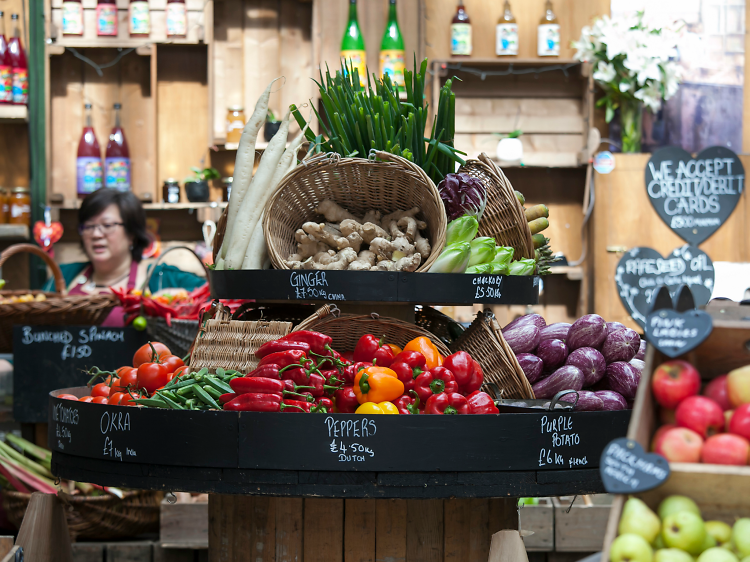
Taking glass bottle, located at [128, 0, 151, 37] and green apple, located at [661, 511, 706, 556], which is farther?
glass bottle, located at [128, 0, 151, 37]

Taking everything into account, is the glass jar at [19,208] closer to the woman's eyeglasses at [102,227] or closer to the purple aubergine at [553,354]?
the woman's eyeglasses at [102,227]

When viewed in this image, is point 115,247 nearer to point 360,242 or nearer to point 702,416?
point 360,242

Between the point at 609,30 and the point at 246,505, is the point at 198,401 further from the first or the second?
the point at 609,30

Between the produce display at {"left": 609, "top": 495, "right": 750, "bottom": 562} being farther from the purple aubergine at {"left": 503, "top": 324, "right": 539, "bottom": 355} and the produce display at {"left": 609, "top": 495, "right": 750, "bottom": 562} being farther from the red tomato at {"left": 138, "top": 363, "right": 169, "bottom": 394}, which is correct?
the red tomato at {"left": 138, "top": 363, "right": 169, "bottom": 394}

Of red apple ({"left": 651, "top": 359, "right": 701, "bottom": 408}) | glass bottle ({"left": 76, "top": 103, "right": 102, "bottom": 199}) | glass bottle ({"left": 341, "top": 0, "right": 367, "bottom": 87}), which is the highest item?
glass bottle ({"left": 341, "top": 0, "right": 367, "bottom": 87})

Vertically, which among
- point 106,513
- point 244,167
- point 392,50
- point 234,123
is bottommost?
point 106,513

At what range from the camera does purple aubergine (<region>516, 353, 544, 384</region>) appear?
6.48 ft

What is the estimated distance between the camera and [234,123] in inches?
168

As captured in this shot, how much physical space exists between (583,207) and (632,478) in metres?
3.74

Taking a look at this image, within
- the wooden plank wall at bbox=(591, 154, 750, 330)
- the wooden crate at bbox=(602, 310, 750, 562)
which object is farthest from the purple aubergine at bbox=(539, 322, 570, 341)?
the wooden plank wall at bbox=(591, 154, 750, 330)

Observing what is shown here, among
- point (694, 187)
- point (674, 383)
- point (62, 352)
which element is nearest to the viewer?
point (674, 383)

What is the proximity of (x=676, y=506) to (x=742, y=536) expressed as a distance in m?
0.08

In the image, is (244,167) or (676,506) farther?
(244,167)

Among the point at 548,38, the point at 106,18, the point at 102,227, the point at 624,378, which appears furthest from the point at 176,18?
the point at 624,378
